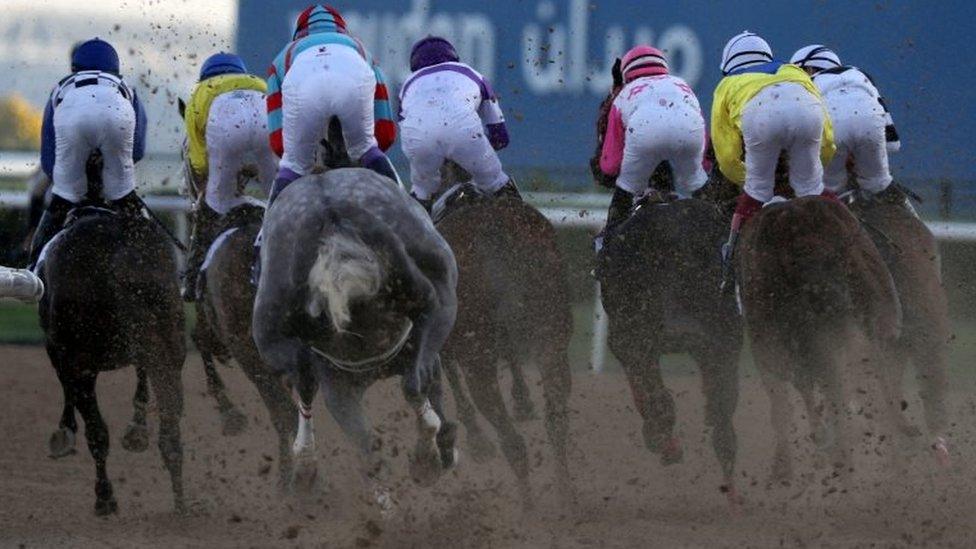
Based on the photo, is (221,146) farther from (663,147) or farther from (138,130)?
(663,147)

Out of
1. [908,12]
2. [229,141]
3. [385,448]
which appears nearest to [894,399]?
[385,448]

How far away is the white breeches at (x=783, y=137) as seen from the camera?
22.8 feet

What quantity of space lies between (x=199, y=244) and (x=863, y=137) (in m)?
2.85

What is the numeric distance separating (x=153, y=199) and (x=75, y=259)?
197 inches

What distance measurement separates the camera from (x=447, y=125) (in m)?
7.43

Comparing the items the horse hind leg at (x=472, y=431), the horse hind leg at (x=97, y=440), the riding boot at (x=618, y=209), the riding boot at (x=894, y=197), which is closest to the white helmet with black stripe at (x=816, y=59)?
the riding boot at (x=894, y=197)

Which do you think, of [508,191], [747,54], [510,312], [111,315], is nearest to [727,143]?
[747,54]

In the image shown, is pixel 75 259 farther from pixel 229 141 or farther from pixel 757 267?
pixel 757 267

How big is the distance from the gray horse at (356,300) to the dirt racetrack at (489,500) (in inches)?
13.5

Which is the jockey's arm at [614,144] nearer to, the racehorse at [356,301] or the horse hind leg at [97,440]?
the racehorse at [356,301]

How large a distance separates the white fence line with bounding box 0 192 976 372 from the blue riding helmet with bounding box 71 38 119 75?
130 inches

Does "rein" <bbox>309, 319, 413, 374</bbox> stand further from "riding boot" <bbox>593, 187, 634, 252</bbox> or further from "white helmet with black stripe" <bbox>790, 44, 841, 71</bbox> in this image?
"white helmet with black stripe" <bbox>790, 44, 841, 71</bbox>

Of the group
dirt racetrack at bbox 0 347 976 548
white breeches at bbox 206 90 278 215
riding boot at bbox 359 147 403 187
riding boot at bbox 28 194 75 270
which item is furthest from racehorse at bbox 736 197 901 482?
riding boot at bbox 28 194 75 270

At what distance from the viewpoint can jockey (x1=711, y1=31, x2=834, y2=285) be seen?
6957mm
